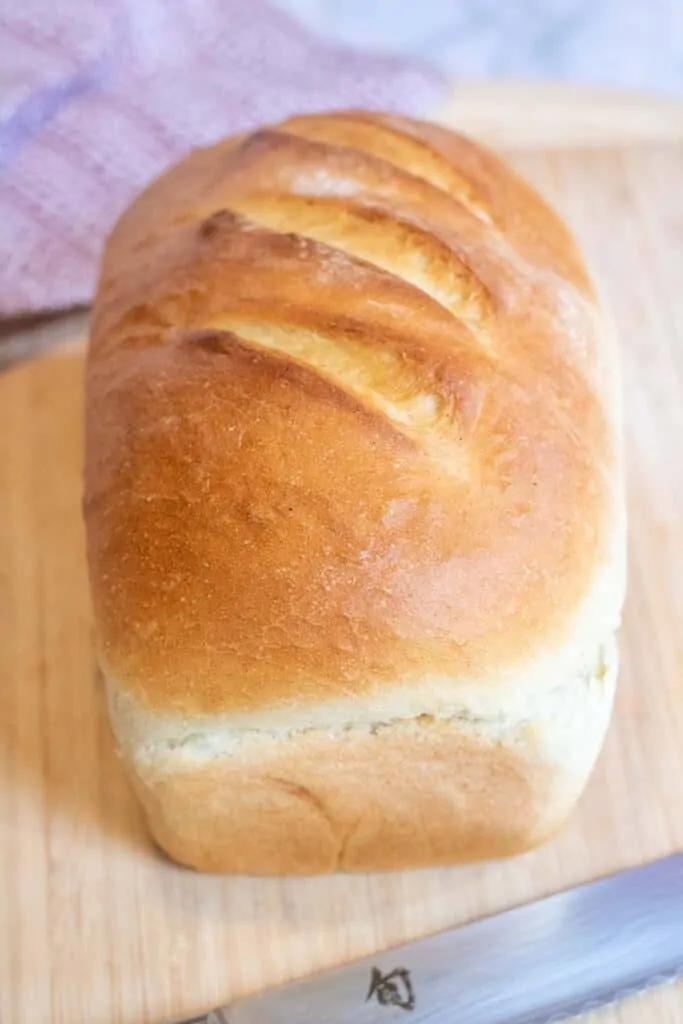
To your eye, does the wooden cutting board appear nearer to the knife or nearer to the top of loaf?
the knife

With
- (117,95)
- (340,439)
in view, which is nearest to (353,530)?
(340,439)

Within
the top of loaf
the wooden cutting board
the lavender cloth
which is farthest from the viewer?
the lavender cloth

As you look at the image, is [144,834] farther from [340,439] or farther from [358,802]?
[340,439]

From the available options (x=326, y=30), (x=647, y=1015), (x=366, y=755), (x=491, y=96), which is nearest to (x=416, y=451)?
(x=366, y=755)

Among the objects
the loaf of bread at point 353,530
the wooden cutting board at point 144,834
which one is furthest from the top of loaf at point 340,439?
the wooden cutting board at point 144,834

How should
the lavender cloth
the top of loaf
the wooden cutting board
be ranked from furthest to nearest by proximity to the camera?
the lavender cloth → the wooden cutting board → the top of loaf

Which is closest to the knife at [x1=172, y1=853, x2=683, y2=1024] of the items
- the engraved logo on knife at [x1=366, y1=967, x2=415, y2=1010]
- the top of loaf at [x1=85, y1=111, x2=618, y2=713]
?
the engraved logo on knife at [x1=366, y1=967, x2=415, y2=1010]

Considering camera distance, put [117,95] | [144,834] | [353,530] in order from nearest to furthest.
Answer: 1. [353,530]
2. [144,834]
3. [117,95]
